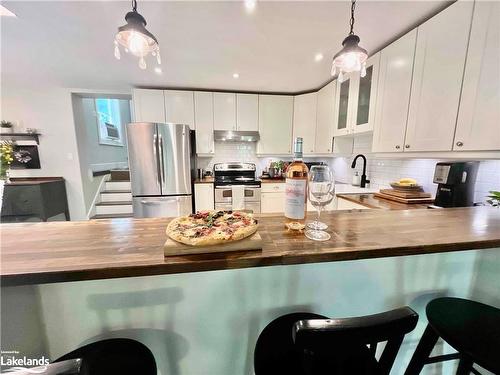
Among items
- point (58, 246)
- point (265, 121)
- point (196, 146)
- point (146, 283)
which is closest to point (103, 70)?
point (196, 146)

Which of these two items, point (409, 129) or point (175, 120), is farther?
point (175, 120)

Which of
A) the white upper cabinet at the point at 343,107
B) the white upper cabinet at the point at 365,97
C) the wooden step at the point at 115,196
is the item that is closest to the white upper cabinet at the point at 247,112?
the white upper cabinet at the point at 343,107

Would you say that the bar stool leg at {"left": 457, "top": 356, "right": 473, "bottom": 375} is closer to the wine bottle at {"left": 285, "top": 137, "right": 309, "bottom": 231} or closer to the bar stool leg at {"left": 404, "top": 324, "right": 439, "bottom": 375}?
the bar stool leg at {"left": 404, "top": 324, "right": 439, "bottom": 375}

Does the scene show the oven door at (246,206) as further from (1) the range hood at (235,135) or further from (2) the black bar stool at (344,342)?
(2) the black bar stool at (344,342)

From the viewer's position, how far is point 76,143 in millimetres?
3365

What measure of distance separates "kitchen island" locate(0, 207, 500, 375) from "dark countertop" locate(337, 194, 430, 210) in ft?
2.25

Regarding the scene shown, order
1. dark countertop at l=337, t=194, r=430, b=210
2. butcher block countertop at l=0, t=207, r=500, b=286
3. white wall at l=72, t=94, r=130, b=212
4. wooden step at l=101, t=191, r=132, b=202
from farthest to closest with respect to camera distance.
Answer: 1. wooden step at l=101, t=191, r=132, b=202
2. white wall at l=72, t=94, r=130, b=212
3. dark countertop at l=337, t=194, r=430, b=210
4. butcher block countertop at l=0, t=207, r=500, b=286

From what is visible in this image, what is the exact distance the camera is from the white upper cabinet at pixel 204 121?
10.2 feet

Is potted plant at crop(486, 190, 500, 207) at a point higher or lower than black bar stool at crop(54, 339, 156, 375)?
higher

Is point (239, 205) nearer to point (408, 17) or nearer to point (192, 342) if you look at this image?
point (192, 342)

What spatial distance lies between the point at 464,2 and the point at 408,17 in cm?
34

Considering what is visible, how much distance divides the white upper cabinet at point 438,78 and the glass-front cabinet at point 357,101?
1.50ft

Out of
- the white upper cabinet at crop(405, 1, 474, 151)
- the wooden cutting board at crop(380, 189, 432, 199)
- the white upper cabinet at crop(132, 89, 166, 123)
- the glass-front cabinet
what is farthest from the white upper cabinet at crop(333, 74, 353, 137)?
the white upper cabinet at crop(132, 89, 166, 123)

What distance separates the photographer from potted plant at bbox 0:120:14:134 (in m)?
3.10
